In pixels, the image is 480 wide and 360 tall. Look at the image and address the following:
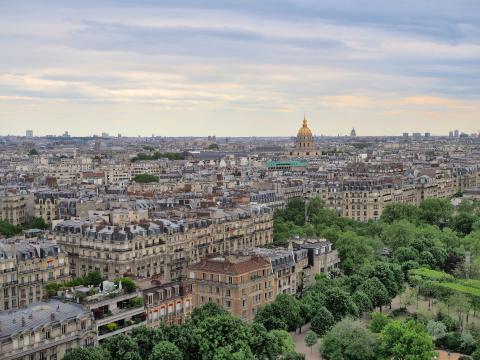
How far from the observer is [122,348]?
49344 millimetres

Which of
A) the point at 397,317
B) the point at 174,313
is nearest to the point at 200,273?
the point at 174,313

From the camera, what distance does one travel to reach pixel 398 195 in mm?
138000

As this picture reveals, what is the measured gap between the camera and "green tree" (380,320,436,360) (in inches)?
2096

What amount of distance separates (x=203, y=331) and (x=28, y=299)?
84.3ft

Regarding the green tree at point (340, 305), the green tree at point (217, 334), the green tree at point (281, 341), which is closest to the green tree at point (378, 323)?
the green tree at point (340, 305)

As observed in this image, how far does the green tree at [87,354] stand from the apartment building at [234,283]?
726 inches

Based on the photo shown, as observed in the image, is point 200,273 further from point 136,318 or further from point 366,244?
point 366,244

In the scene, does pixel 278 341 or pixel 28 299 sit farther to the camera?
pixel 28 299

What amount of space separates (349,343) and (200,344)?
12038 mm

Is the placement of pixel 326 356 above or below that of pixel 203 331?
below

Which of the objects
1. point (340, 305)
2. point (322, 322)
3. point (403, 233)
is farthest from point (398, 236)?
point (322, 322)

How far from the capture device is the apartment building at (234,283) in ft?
212

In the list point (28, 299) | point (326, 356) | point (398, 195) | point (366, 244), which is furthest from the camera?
point (398, 195)

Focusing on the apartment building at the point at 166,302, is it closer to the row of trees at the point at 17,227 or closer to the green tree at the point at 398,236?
the green tree at the point at 398,236
